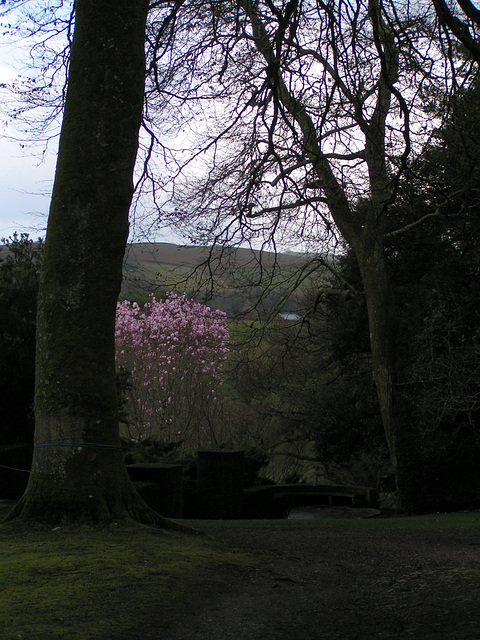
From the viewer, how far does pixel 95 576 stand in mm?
4297

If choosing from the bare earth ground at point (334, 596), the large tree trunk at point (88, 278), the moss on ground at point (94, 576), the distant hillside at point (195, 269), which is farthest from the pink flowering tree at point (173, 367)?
the moss on ground at point (94, 576)

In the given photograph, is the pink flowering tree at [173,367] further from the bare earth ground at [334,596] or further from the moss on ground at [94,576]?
the moss on ground at [94,576]

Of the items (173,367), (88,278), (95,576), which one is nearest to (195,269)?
(88,278)

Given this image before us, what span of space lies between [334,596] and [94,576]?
1574mm

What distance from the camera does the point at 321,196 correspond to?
51.1ft

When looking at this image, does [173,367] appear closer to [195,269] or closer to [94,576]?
[195,269]

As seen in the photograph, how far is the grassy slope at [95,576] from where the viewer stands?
3443 millimetres

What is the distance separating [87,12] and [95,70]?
648 millimetres

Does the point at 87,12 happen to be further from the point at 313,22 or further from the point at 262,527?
the point at 262,527

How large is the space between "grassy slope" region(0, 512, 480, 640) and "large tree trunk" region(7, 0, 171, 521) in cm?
44

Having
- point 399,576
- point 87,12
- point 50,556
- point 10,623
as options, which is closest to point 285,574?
point 399,576

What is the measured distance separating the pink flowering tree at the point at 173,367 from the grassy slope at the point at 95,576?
42.6 ft

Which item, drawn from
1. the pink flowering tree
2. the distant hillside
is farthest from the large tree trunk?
the pink flowering tree

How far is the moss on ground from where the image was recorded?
3.45 m
